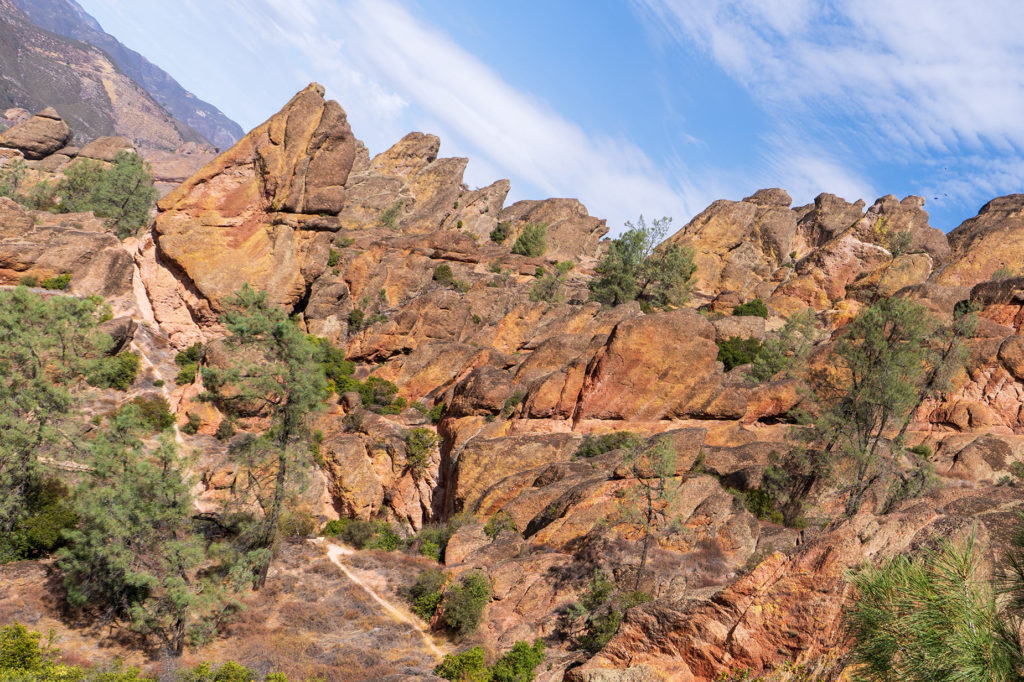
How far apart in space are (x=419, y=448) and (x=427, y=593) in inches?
636

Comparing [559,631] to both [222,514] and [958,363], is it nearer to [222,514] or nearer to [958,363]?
[222,514]

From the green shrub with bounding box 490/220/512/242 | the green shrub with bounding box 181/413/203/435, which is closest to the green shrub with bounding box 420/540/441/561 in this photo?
the green shrub with bounding box 181/413/203/435

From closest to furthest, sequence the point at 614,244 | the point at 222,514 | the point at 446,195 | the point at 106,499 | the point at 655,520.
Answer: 1. the point at 106,499
2. the point at 655,520
3. the point at 222,514
4. the point at 614,244
5. the point at 446,195

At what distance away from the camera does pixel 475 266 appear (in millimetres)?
75125

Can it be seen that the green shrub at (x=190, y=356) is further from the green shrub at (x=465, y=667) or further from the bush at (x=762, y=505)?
the bush at (x=762, y=505)

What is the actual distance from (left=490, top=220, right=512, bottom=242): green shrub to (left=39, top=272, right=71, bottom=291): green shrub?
64496mm

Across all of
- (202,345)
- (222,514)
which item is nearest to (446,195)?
(202,345)

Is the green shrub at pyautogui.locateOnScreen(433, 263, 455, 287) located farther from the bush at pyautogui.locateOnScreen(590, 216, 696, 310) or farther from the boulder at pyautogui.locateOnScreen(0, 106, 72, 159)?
the boulder at pyautogui.locateOnScreen(0, 106, 72, 159)

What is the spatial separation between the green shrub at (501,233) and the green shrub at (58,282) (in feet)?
212

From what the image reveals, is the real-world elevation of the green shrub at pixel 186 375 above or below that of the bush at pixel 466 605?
below

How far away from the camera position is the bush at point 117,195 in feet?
234

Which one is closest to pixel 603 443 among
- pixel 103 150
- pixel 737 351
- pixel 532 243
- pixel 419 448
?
pixel 419 448

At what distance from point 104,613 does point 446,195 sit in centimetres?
8730

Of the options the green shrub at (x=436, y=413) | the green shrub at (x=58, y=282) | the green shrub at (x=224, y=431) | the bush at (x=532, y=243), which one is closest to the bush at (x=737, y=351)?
the green shrub at (x=436, y=413)
